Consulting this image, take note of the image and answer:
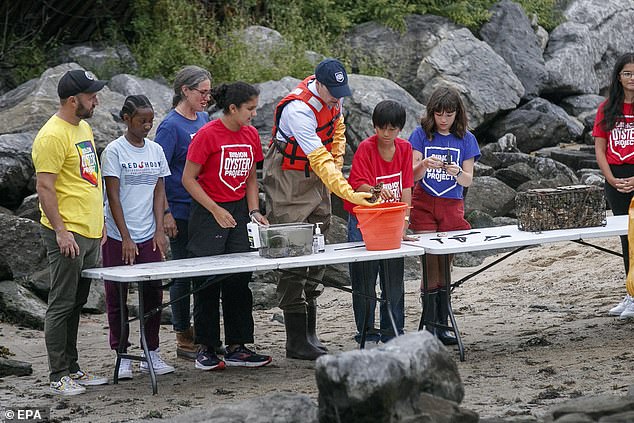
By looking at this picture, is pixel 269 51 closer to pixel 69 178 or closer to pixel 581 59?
→ pixel 581 59

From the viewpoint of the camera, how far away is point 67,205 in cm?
612

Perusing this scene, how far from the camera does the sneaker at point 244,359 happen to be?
22.7 feet

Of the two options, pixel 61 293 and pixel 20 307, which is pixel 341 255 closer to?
pixel 61 293

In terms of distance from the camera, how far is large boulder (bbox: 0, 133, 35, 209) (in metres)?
11.5

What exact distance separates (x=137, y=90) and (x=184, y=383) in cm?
785

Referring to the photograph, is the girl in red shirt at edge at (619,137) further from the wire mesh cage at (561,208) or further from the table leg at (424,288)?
the table leg at (424,288)

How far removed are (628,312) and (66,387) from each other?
4.07 meters

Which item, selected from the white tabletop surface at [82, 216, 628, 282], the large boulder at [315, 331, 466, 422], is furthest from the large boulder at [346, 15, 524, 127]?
the large boulder at [315, 331, 466, 422]

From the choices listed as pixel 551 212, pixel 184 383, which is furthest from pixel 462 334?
pixel 184 383

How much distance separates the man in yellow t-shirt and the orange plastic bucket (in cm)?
157

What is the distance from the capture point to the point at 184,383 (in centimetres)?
650

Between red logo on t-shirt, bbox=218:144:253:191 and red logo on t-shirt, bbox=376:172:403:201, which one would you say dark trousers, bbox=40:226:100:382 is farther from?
red logo on t-shirt, bbox=376:172:403:201

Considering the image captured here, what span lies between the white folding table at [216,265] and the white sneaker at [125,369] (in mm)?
98

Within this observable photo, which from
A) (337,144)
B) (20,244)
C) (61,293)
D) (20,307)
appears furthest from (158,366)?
(20,244)
